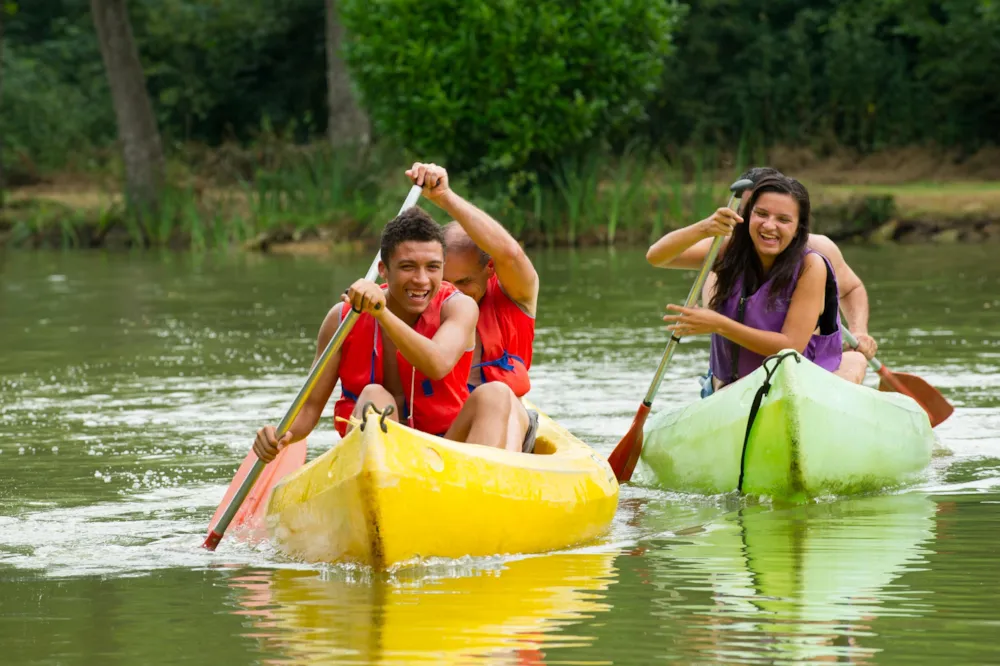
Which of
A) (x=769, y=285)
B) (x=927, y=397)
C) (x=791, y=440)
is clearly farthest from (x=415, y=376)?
(x=927, y=397)

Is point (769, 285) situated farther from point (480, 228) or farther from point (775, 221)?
point (480, 228)

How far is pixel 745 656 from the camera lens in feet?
13.5

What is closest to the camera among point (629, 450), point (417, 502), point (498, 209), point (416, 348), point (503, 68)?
point (417, 502)

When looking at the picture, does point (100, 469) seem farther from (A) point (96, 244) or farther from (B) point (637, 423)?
(A) point (96, 244)

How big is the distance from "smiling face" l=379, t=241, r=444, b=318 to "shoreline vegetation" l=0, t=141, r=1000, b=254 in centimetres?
1219

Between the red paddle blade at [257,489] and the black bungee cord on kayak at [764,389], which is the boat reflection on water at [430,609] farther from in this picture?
the black bungee cord on kayak at [764,389]

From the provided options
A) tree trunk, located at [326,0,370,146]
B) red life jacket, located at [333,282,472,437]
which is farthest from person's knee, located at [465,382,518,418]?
tree trunk, located at [326,0,370,146]

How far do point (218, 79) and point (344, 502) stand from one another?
901 inches

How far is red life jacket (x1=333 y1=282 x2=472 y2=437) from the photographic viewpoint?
5.66 m

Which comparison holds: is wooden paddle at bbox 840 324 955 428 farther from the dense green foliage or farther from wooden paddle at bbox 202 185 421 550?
the dense green foliage

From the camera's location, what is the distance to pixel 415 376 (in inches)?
226

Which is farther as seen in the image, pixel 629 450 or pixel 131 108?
pixel 131 108

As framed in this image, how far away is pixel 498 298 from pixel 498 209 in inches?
495

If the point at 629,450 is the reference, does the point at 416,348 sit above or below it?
above
